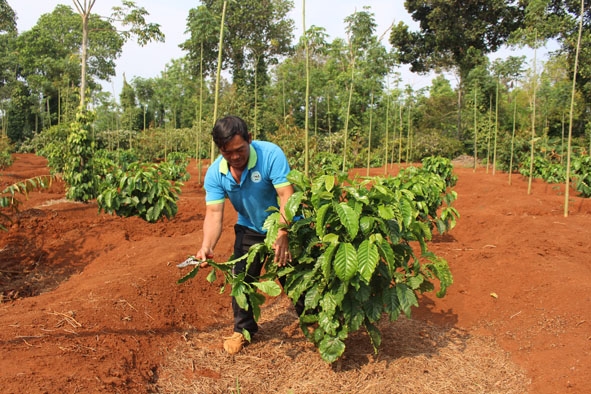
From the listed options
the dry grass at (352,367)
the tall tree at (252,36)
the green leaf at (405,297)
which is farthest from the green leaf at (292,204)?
the tall tree at (252,36)

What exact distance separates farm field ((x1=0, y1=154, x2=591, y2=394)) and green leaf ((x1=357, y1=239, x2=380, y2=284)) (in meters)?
0.89

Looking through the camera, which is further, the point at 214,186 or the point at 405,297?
the point at 214,186

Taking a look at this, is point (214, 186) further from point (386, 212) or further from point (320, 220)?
point (386, 212)

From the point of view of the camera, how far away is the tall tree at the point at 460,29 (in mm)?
24766

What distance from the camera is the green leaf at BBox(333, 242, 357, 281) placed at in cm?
246

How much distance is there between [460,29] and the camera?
992 inches

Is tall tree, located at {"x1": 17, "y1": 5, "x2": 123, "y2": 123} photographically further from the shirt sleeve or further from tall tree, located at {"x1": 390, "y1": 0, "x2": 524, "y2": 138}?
the shirt sleeve

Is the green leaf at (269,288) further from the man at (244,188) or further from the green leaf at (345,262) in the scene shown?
the green leaf at (345,262)

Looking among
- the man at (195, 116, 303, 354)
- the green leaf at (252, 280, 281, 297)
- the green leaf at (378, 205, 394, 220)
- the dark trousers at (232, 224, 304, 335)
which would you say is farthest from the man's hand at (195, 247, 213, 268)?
the green leaf at (378, 205, 394, 220)

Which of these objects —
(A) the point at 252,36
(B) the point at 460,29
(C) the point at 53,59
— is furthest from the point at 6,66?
(B) the point at 460,29

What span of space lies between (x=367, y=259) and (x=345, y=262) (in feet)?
0.42

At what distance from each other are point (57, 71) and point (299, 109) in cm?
1921

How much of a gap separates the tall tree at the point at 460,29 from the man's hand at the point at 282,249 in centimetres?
2388

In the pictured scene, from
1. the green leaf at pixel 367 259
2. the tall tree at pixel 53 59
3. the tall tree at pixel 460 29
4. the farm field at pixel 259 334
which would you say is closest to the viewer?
the green leaf at pixel 367 259
